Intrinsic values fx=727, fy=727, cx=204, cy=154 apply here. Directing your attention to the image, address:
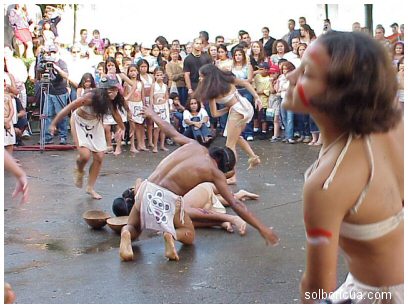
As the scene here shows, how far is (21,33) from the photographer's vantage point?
1498 cm

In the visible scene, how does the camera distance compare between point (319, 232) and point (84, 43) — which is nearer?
point (319, 232)

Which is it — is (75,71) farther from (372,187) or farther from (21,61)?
(372,187)

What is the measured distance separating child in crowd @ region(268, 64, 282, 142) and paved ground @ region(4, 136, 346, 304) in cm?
494

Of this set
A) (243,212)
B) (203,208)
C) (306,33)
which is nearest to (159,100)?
(306,33)

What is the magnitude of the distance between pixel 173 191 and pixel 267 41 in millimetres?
9352

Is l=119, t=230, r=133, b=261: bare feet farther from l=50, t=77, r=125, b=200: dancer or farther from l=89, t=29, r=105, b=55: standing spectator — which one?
l=89, t=29, r=105, b=55: standing spectator

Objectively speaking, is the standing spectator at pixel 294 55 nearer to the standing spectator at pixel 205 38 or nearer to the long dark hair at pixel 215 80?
the standing spectator at pixel 205 38

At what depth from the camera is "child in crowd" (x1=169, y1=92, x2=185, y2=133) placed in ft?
43.4

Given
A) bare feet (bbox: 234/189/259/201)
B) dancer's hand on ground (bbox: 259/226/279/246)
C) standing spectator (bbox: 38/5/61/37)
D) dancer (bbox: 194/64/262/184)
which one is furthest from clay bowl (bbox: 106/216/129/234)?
standing spectator (bbox: 38/5/61/37)

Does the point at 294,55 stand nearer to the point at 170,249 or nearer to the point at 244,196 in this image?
A: the point at 244,196

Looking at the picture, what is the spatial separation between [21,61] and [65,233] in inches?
330

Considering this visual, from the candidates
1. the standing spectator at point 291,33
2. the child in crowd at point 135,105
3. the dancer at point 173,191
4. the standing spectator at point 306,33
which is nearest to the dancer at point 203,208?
the dancer at point 173,191

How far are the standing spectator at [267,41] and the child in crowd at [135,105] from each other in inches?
116

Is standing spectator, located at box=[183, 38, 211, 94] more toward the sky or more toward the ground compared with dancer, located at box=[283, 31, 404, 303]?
more toward the sky
